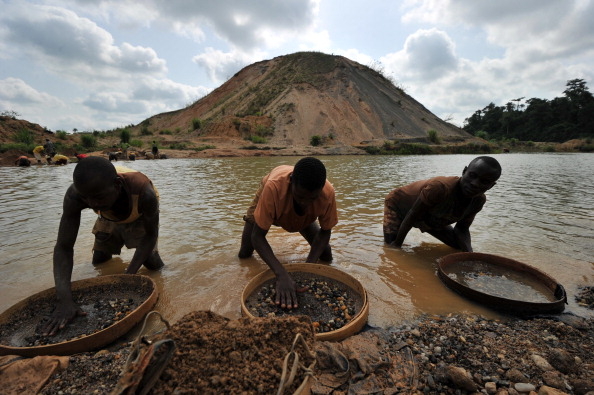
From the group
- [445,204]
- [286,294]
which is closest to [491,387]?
[286,294]

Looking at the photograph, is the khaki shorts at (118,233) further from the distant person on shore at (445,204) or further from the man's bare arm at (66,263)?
the distant person on shore at (445,204)

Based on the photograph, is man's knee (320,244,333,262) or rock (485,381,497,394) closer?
rock (485,381,497,394)

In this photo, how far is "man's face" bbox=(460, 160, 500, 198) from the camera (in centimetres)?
285

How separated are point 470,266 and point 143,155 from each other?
20181mm

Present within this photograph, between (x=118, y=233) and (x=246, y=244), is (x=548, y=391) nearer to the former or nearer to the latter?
(x=246, y=244)

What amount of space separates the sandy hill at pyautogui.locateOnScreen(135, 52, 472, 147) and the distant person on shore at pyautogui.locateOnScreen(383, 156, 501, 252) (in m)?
24.6

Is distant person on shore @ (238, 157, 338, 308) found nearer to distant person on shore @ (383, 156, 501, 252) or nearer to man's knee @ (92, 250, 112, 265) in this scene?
distant person on shore @ (383, 156, 501, 252)

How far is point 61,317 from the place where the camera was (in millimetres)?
2096

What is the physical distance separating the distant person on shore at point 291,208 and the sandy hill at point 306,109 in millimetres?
25348

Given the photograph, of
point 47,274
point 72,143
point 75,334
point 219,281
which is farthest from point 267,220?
point 72,143

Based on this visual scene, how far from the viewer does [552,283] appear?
8.32 ft

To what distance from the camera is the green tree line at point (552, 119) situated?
4422cm

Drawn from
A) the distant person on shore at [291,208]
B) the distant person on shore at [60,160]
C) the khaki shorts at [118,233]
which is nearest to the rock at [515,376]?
the distant person on shore at [291,208]

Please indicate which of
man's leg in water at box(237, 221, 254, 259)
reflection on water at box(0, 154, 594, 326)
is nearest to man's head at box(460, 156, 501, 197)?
reflection on water at box(0, 154, 594, 326)
